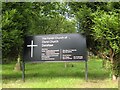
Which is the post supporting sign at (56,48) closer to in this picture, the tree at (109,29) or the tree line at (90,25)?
the tree line at (90,25)

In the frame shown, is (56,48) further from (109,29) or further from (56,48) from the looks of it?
(109,29)

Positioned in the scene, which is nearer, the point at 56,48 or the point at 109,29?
the point at 109,29

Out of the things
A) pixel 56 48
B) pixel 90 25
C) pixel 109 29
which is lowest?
pixel 56 48

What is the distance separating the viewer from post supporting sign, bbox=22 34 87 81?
1455 cm

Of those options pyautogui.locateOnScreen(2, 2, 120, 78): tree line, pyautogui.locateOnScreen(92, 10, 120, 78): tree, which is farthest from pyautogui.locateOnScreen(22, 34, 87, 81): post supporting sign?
pyautogui.locateOnScreen(92, 10, 120, 78): tree

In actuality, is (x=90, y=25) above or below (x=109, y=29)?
above

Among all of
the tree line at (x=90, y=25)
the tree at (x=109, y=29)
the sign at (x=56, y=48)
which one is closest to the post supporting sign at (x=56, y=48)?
the sign at (x=56, y=48)

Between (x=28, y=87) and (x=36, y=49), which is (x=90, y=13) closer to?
(x=36, y=49)

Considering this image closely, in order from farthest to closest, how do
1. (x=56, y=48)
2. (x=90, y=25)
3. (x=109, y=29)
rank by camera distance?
(x=90, y=25), (x=56, y=48), (x=109, y=29)

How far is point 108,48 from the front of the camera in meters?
14.9

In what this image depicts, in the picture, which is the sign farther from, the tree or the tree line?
the tree

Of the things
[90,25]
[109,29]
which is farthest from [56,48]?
[109,29]

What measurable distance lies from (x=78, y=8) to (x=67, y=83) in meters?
3.86

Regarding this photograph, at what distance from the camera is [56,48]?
1462cm
